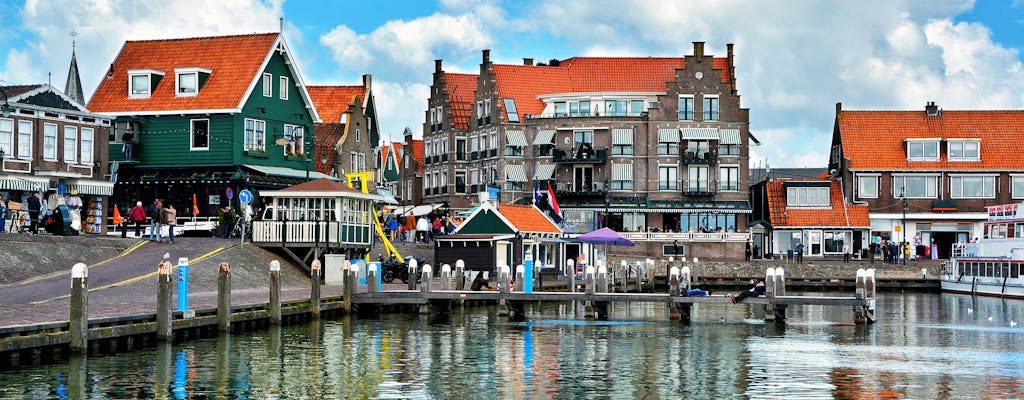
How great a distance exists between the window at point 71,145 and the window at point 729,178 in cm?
5093

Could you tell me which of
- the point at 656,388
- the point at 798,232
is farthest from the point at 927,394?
the point at 798,232

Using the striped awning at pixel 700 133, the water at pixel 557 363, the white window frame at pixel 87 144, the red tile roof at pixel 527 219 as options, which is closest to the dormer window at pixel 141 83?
the white window frame at pixel 87 144

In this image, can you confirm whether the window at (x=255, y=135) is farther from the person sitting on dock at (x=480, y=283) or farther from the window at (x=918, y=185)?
the window at (x=918, y=185)

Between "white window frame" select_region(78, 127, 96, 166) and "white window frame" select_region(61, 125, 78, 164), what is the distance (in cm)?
33

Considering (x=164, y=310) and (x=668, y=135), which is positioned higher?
(x=668, y=135)

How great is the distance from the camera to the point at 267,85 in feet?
240

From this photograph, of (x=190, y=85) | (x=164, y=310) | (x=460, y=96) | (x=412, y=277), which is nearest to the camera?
(x=164, y=310)

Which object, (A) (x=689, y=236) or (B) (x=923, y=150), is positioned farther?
(B) (x=923, y=150)

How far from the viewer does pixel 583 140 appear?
10056 centimetres

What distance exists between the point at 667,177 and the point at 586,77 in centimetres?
1040

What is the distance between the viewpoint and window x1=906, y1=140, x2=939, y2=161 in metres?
98.6

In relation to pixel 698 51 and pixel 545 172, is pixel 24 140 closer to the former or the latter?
pixel 545 172

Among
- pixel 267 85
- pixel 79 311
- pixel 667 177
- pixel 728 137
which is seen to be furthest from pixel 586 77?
pixel 79 311

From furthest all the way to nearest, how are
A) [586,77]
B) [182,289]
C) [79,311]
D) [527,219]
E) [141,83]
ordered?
[586,77] → [141,83] → [527,219] → [182,289] → [79,311]
